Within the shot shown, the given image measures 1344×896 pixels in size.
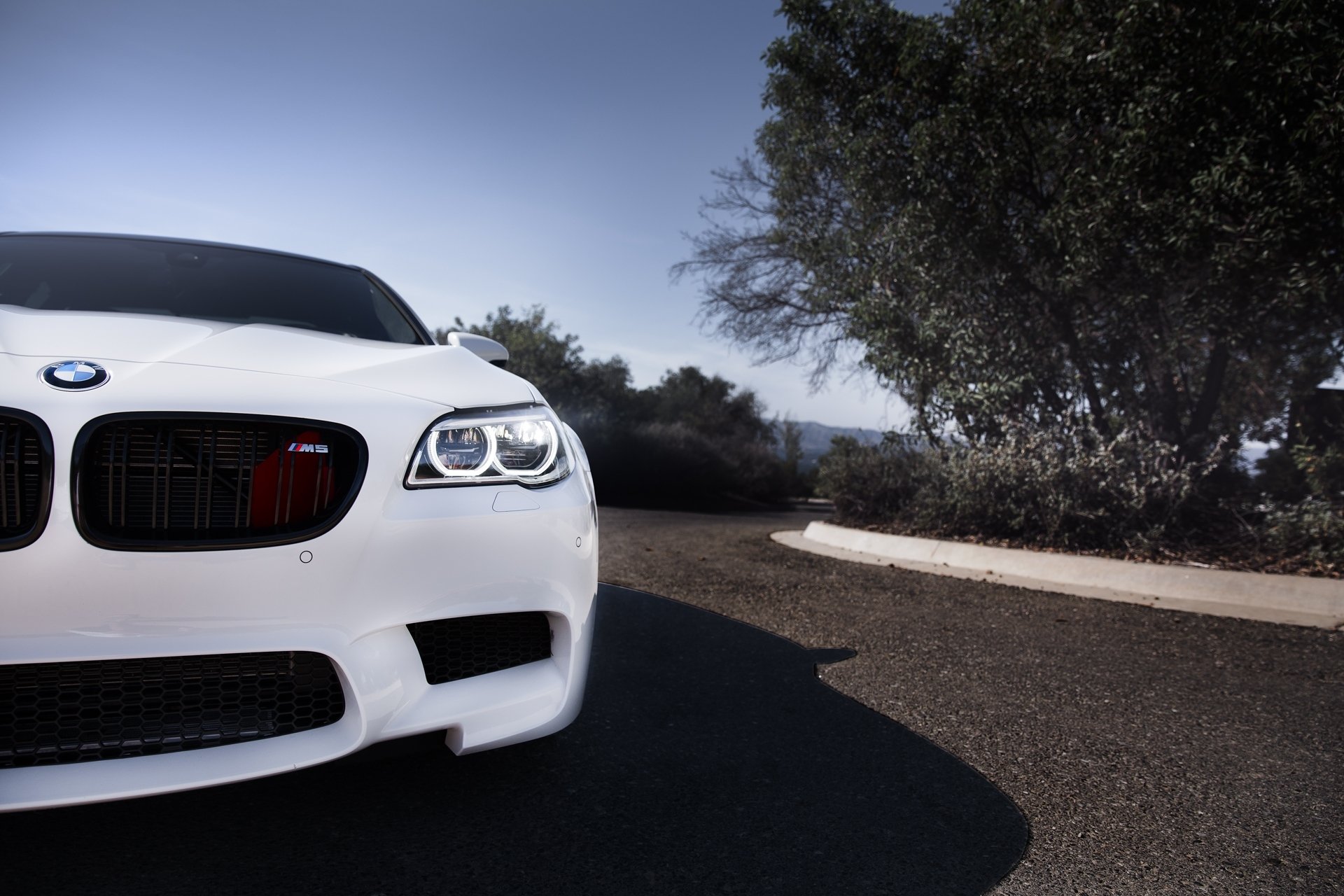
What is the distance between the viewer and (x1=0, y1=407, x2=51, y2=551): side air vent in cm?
151

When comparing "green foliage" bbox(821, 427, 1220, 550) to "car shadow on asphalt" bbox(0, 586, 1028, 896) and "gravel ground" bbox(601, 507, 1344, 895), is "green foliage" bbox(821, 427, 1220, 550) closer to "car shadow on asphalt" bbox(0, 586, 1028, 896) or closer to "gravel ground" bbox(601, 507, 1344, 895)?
"gravel ground" bbox(601, 507, 1344, 895)

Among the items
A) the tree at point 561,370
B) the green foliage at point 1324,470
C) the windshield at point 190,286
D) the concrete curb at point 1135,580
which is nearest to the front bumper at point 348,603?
the windshield at point 190,286

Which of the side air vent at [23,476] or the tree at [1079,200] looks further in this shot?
the tree at [1079,200]

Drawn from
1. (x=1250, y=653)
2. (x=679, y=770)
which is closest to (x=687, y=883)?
(x=679, y=770)

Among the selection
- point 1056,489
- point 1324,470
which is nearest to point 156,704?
point 1056,489

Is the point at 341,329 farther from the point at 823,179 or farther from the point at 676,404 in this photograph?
the point at 676,404

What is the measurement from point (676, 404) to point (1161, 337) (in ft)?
67.6

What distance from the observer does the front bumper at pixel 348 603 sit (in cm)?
150

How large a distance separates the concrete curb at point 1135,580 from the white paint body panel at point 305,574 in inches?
188

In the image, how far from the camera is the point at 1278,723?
2959mm

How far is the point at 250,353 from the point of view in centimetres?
187

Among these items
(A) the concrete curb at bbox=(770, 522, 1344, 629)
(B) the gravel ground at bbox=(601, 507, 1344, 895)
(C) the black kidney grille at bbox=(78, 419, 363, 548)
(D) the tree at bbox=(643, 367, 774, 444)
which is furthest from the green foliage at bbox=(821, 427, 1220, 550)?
(D) the tree at bbox=(643, 367, 774, 444)

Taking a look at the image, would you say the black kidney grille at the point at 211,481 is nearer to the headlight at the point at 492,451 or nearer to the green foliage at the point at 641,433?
the headlight at the point at 492,451

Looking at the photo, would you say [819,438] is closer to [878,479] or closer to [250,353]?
[878,479]
